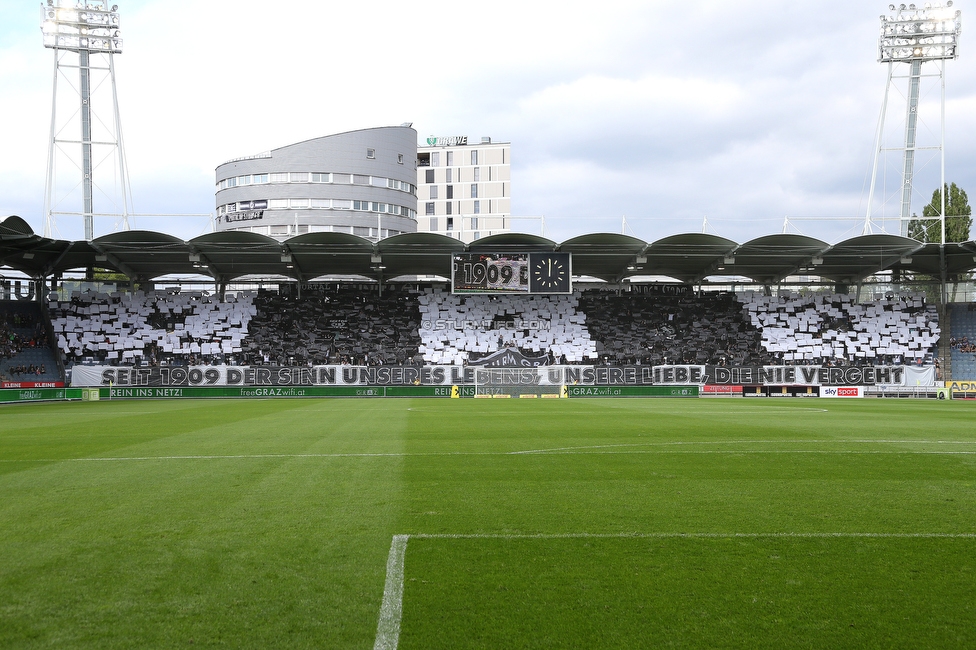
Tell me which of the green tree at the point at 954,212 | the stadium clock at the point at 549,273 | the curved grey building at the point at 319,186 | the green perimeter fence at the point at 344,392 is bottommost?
the green perimeter fence at the point at 344,392

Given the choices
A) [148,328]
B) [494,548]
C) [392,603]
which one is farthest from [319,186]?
[392,603]

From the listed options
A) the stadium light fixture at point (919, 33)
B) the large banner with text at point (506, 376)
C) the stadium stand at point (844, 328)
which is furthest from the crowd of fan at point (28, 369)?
the stadium light fixture at point (919, 33)

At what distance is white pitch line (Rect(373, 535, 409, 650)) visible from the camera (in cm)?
485

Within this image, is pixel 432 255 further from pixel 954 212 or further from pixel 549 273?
pixel 954 212

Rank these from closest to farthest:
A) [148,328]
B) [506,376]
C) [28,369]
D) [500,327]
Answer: [506,376], [28,369], [148,328], [500,327]

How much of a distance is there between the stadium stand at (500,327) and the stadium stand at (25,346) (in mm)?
25144

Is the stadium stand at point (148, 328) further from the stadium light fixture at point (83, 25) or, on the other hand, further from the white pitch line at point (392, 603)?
the white pitch line at point (392, 603)

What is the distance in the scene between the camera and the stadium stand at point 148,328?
164ft

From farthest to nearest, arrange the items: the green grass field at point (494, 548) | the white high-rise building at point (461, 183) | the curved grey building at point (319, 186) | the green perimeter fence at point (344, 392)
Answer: the white high-rise building at point (461, 183) → the curved grey building at point (319, 186) → the green perimeter fence at point (344, 392) → the green grass field at point (494, 548)

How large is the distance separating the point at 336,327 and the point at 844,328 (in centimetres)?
3864

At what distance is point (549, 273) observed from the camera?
4897 centimetres

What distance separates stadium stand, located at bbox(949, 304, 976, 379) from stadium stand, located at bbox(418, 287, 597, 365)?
2582 cm

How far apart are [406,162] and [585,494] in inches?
3524

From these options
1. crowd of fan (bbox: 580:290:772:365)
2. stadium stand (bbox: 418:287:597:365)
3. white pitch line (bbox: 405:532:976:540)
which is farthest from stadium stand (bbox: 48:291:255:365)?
white pitch line (bbox: 405:532:976:540)
